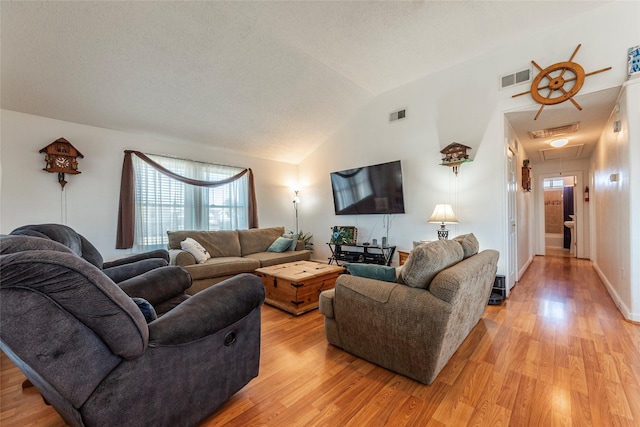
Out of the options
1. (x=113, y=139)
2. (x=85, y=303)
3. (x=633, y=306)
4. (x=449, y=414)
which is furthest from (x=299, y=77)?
(x=633, y=306)

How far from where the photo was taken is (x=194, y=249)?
375cm

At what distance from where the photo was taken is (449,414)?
4.69 ft

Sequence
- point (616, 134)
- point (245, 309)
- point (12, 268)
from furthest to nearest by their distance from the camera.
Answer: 1. point (616, 134)
2. point (245, 309)
3. point (12, 268)

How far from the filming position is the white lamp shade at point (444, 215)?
3.64 m

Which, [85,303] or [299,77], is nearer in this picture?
[85,303]

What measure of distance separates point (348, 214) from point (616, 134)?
3.74 m

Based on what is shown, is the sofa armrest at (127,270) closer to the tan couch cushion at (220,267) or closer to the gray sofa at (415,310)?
the tan couch cushion at (220,267)

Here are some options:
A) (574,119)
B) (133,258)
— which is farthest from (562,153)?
(133,258)

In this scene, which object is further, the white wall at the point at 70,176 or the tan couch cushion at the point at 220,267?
the tan couch cushion at the point at 220,267

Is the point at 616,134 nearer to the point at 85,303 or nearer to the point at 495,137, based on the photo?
the point at 495,137

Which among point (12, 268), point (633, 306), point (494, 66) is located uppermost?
point (494, 66)

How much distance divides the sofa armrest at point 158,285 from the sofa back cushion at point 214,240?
2.08 meters

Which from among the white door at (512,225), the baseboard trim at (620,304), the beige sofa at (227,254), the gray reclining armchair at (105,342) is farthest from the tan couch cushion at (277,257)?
the baseboard trim at (620,304)

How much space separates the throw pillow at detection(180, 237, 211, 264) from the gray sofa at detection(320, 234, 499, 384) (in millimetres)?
2415
